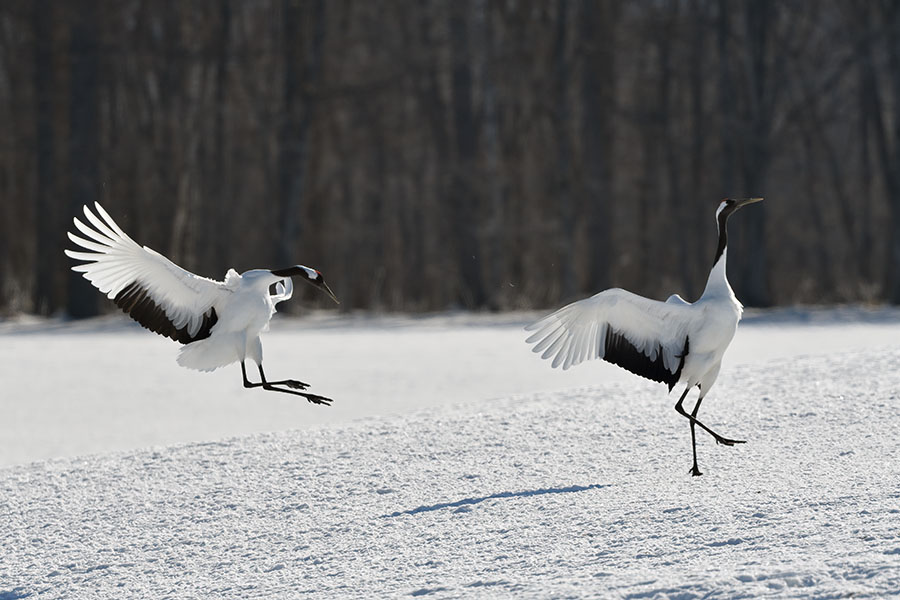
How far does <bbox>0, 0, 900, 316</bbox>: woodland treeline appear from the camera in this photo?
23.1 meters

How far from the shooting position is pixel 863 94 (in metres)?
27.8

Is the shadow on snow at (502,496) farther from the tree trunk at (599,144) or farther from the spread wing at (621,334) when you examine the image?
the tree trunk at (599,144)

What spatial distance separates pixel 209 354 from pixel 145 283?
467 mm

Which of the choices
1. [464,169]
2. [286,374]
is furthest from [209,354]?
[464,169]

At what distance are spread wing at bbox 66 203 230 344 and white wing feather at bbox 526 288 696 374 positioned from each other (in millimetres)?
1681

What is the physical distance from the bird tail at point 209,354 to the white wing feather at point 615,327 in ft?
4.95

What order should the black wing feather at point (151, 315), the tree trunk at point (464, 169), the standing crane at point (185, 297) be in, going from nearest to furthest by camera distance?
the standing crane at point (185, 297) → the black wing feather at point (151, 315) → the tree trunk at point (464, 169)

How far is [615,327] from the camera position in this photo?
20.4 feet

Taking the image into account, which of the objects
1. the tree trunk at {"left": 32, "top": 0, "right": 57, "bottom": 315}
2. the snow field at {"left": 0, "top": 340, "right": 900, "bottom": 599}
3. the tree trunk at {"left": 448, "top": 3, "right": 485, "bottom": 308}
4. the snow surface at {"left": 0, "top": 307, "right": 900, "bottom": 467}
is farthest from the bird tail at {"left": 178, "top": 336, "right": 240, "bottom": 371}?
the tree trunk at {"left": 32, "top": 0, "right": 57, "bottom": 315}

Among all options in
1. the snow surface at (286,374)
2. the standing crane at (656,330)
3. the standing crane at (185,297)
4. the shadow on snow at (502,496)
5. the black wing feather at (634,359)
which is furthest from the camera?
Answer: the snow surface at (286,374)

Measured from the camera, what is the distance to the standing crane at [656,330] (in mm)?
5961

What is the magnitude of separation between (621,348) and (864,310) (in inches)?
568

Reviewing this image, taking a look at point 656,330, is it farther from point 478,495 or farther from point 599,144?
point 599,144

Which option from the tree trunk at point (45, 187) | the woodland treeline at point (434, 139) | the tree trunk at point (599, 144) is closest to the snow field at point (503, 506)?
the woodland treeline at point (434, 139)
